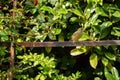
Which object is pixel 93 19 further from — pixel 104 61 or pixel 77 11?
pixel 104 61

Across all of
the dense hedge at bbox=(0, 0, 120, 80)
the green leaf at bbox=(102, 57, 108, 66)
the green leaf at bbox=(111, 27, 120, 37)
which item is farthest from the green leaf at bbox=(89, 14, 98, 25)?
the green leaf at bbox=(102, 57, 108, 66)

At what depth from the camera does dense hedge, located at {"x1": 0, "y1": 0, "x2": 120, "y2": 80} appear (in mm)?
2066

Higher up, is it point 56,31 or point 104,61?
point 56,31

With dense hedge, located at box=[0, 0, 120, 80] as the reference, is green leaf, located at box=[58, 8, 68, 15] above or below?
above

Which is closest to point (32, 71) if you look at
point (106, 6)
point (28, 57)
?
point (28, 57)

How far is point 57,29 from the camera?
220 centimetres

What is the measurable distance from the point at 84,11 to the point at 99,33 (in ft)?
0.63

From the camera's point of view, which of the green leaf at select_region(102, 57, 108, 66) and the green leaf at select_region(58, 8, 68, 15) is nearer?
the green leaf at select_region(58, 8, 68, 15)

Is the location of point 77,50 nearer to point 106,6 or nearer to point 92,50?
point 92,50

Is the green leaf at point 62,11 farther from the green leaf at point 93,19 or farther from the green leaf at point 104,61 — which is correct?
the green leaf at point 104,61

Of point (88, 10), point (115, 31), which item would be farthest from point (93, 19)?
point (115, 31)

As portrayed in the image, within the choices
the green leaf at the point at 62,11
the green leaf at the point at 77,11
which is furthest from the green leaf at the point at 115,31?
the green leaf at the point at 62,11

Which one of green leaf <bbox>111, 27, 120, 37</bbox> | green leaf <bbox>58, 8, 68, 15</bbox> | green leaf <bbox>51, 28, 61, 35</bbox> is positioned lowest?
green leaf <bbox>111, 27, 120, 37</bbox>

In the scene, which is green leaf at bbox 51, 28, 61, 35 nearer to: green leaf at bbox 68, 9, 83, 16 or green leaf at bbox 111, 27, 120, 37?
green leaf at bbox 68, 9, 83, 16
